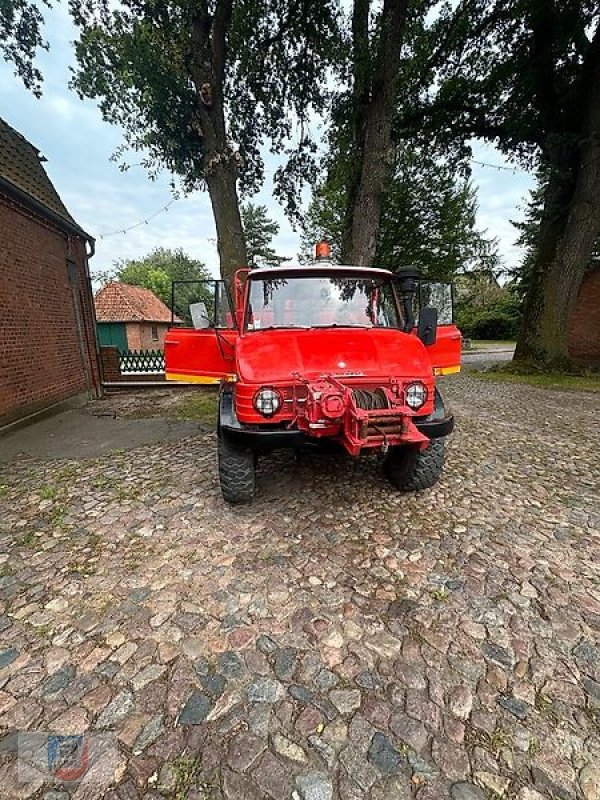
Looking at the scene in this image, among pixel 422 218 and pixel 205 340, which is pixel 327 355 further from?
pixel 422 218

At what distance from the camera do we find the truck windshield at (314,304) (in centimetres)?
384

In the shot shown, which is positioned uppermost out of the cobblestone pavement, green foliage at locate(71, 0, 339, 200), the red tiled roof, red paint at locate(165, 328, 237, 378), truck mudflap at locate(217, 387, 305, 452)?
green foliage at locate(71, 0, 339, 200)

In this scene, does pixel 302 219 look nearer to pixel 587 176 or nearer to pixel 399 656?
pixel 587 176

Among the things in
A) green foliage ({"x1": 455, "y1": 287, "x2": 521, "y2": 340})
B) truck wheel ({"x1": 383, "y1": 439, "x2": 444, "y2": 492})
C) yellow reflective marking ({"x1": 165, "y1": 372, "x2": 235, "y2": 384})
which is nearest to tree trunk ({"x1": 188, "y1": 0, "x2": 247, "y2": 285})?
yellow reflective marking ({"x1": 165, "y1": 372, "x2": 235, "y2": 384})

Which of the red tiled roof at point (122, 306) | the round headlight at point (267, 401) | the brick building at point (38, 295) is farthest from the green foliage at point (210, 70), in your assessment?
the red tiled roof at point (122, 306)

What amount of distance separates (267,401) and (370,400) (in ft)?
2.62

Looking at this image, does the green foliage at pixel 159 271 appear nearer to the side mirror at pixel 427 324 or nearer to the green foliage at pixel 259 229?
the green foliage at pixel 259 229

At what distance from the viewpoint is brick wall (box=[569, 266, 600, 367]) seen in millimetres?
14547

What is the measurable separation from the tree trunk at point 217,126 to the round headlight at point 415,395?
20.0 feet

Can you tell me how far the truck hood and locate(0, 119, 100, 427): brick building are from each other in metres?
5.63

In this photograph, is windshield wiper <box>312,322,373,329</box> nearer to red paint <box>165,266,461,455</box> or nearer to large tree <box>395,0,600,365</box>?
red paint <box>165,266,461,455</box>

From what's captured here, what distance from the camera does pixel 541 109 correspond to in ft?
38.0

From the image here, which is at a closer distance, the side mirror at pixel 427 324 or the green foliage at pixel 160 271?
the side mirror at pixel 427 324

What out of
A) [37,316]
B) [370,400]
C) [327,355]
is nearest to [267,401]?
[327,355]
